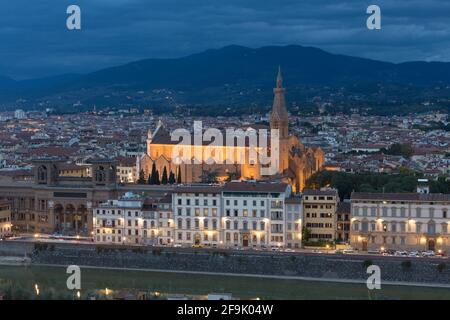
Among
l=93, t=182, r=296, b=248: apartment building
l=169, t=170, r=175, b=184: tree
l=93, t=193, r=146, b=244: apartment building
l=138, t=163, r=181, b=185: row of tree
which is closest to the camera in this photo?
l=93, t=182, r=296, b=248: apartment building

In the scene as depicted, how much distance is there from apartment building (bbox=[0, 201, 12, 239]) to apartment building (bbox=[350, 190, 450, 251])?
1271cm

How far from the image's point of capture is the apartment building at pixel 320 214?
101 ft

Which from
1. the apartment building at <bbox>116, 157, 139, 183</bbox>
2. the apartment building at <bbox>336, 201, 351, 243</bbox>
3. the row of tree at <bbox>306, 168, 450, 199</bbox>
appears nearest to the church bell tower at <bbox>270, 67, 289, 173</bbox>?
the row of tree at <bbox>306, 168, 450, 199</bbox>

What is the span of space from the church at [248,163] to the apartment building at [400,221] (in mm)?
8852

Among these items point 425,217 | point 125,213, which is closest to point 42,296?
point 125,213

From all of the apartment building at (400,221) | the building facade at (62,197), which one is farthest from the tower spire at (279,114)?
the apartment building at (400,221)

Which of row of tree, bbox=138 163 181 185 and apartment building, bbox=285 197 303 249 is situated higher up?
row of tree, bbox=138 163 181 185

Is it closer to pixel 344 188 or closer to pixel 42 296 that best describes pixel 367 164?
pixel 344 188

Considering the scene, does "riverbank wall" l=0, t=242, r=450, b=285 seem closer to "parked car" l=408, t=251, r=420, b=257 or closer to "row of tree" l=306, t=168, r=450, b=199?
"parked car" l=408, t=251, r=420, b=257

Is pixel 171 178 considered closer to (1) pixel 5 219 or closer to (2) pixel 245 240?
(1) pixel 5 219

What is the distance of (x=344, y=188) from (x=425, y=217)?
26.1 ft

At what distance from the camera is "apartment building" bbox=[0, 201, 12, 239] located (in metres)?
34.9

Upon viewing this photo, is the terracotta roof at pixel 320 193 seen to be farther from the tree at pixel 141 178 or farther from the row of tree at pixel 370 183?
the tree at pixel 141 178
